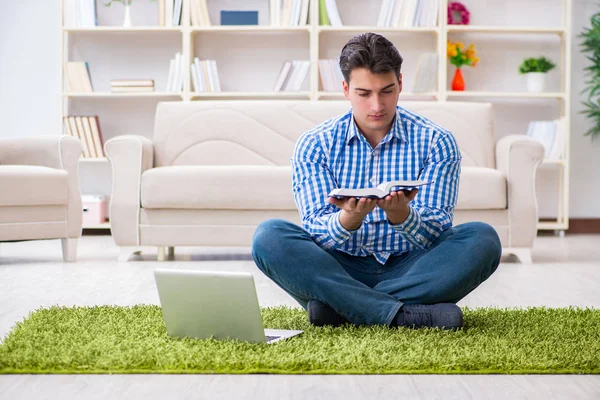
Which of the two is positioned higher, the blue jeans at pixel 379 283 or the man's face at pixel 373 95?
the man's face at pixel 373 95

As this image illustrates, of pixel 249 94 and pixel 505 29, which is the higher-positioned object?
pixel 505 29

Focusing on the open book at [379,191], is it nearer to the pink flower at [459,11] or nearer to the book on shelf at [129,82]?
the book on shelf at [129,82]

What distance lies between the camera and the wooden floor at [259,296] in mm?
1441

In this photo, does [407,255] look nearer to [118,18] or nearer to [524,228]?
[524,228]

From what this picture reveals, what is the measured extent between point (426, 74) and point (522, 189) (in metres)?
1.69

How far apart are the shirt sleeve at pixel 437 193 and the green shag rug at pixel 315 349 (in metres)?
0.23

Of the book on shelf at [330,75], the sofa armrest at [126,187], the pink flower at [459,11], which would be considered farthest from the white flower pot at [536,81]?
the sofa armrest at [126,187]

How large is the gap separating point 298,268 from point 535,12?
4.20 metres

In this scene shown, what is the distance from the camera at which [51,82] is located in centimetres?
564

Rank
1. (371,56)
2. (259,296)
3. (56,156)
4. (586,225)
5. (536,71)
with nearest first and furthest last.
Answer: (371,56) < (259,296) < (56,156) < (536,71) < (586,225)

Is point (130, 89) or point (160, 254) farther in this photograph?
point (130, 89)

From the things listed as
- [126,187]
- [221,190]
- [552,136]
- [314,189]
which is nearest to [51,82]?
[126,187]

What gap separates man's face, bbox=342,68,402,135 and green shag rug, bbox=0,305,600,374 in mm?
481

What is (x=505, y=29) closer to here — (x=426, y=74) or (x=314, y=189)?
(x=426, y=74)
